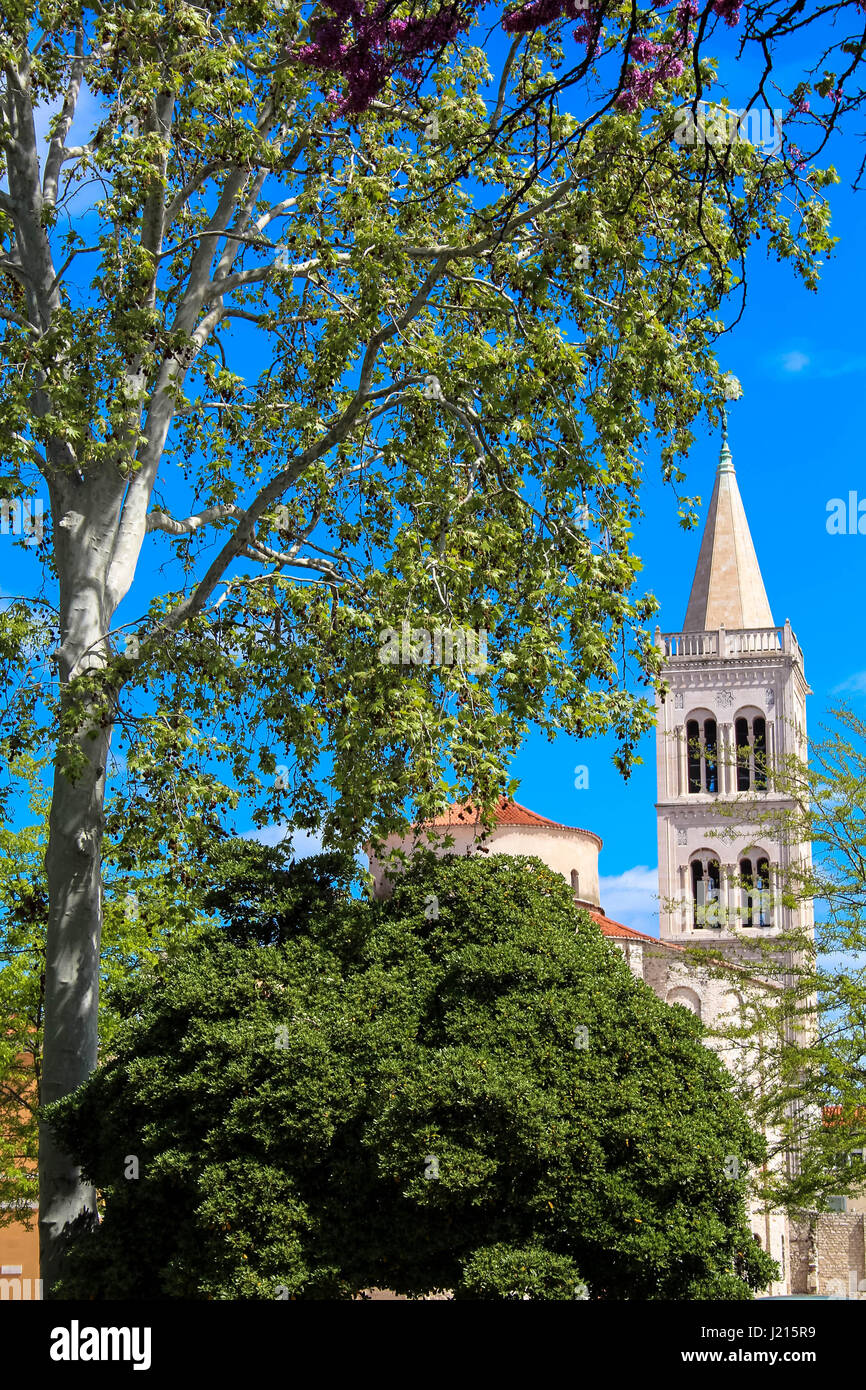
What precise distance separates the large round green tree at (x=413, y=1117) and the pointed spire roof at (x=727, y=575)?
227 ft

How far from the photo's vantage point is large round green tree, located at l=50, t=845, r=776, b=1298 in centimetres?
1239

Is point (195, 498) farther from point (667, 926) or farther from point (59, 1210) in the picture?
point (667, 926)

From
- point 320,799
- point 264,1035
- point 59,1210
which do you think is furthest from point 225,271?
point 59,1210

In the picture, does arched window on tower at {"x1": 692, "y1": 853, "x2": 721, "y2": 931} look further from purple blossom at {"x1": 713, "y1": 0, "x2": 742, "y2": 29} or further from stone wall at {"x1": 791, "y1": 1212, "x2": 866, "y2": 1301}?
purple blossom at {"x1": 713, "y1": 0, "x2": 742, "y2": 29}

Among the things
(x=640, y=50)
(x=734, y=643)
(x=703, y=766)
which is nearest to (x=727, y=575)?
(x=734, y=643)

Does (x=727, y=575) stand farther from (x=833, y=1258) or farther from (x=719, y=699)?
(x=833, y=1258)

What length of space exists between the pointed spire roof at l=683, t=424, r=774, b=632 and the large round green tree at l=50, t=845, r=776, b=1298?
6929 cm

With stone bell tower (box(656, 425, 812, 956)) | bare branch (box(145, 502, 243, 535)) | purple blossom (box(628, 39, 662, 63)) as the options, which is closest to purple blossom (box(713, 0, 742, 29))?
purple blossom (box(628, 39, 662, 63))

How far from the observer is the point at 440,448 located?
1700 cm

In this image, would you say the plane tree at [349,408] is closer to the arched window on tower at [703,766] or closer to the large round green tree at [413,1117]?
the large round green tree at [413,1117]

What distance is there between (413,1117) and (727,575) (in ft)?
240

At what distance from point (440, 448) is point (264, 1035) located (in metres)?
7.24

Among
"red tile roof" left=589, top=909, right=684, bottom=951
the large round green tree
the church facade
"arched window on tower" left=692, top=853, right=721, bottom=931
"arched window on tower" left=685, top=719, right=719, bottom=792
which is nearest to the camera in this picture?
the large round green tree

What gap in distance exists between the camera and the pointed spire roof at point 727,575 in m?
82.3
